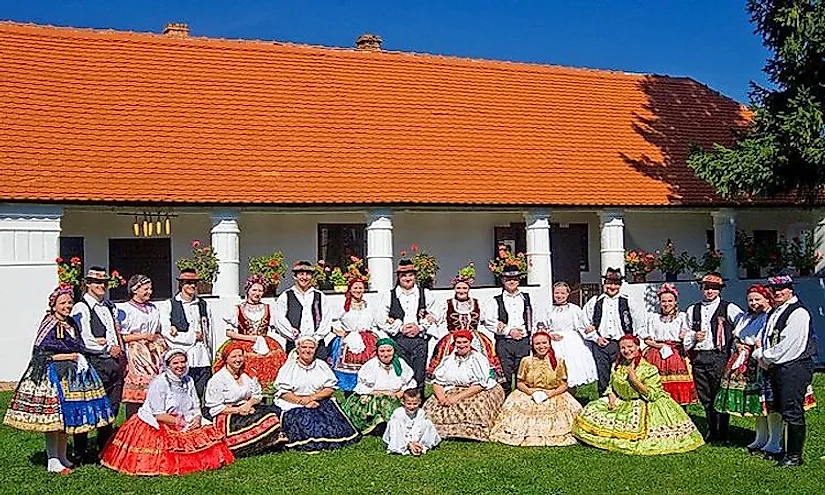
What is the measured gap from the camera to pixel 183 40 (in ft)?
56.4

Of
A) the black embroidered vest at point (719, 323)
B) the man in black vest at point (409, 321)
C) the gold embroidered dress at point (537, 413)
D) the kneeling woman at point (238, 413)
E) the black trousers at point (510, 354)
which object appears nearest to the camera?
the kneeling woman at point (238, 413)

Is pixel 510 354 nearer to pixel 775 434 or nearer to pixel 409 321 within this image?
pixel 409 321

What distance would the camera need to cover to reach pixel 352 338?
34.5ft

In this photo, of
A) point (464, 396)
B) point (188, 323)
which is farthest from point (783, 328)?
point (188, 323)

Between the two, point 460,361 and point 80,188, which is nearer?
point 460,361

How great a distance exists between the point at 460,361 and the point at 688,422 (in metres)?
2.20

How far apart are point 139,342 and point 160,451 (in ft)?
4.26

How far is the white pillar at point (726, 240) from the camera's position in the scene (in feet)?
55.8

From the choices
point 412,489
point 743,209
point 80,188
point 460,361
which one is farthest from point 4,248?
Result: point 743,209

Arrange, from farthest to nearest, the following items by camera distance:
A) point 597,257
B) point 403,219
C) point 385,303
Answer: point 597,257 < point 403,219 < point 385,303

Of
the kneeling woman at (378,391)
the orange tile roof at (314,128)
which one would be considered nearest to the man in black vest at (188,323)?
the kneeling woman at (378,391)

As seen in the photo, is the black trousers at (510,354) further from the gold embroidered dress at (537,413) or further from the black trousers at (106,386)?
the black trousers at (106,386)

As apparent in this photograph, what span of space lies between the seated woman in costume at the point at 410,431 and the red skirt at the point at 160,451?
152 centimetres

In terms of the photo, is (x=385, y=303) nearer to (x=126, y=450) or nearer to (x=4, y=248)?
(x=126, y=450)
